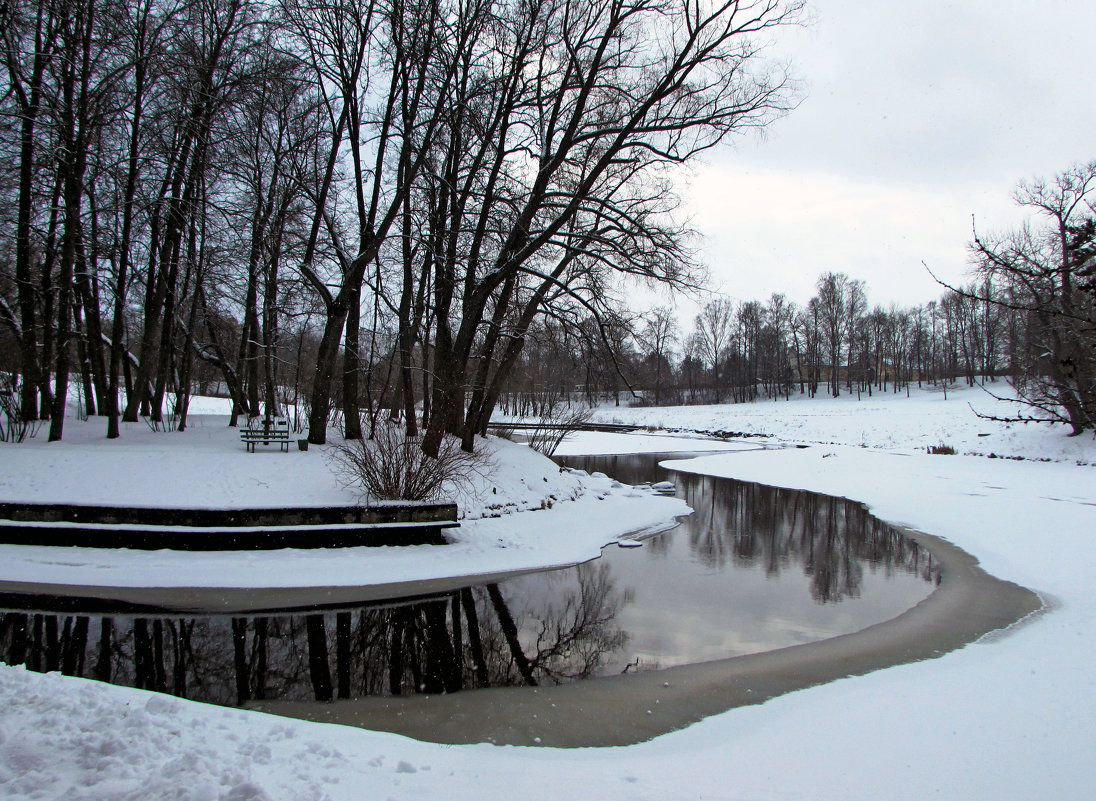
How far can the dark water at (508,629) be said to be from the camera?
5.97 m

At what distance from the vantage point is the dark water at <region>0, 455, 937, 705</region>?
5.97 meters

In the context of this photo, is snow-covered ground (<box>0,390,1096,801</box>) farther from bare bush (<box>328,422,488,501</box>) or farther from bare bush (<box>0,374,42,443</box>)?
bare bush (<box>0,374,42,443</box>)

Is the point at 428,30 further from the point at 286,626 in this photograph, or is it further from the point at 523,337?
the point at 286,626

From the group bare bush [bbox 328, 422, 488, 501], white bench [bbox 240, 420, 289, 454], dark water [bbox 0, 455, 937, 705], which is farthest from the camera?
white bench [bbox 240, 420, 289, 454]

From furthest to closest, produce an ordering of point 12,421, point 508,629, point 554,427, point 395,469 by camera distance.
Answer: point 554,427, point 12,421, point 395,469, point 508,629

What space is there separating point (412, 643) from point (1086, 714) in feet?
20.3

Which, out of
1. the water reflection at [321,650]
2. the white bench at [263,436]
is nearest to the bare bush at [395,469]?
the white bench at [263,436]

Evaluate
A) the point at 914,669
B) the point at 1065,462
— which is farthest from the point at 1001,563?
the point at 1065,462

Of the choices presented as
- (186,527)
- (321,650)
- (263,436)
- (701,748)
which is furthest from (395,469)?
(701,748)

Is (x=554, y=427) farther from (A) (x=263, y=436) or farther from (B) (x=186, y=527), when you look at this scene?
(B) (x=186, y=527)

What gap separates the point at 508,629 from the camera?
25.1 feet

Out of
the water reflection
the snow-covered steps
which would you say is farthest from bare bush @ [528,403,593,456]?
the water reflection

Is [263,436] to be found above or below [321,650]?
above

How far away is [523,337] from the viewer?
16.9 m
